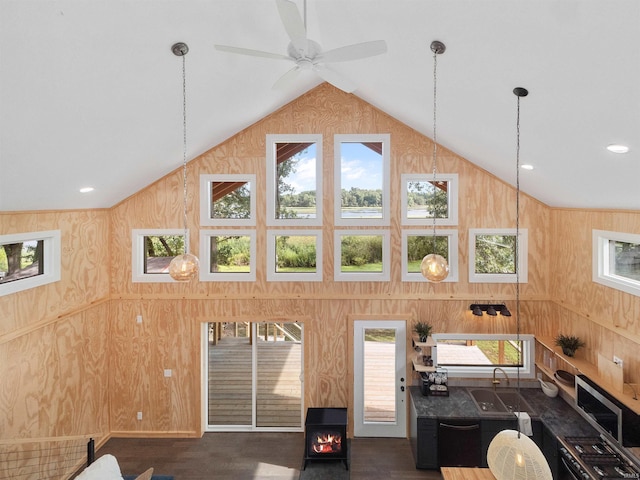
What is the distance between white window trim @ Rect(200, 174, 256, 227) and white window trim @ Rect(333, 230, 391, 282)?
141 centimetres

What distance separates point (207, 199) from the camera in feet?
20.5

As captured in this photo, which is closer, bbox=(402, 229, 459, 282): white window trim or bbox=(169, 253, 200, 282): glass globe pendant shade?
bbox=(169, 253, 200, 282): glass globe pendant shade

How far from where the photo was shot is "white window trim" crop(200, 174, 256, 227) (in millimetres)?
6215

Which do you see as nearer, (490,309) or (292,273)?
(490,309)

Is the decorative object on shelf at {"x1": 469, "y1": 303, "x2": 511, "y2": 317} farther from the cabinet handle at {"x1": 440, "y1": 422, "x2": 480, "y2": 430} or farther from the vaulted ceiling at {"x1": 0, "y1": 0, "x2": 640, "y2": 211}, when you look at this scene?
the vaulted ceiling at {"x1": 0, "y1": 0, "x2": 640, "y2": 211}

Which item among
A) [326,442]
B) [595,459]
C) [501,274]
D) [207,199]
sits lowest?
[326,442]

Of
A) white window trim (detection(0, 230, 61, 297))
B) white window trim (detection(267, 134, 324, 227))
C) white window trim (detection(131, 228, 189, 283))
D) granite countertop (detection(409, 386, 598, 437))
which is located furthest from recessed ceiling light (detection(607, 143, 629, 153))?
white window trim (detection(0, 230, 61, 297))

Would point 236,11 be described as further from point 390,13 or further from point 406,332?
point 406,332

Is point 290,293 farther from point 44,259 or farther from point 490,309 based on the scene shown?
point 44,259

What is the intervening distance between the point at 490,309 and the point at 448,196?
6.15 ft

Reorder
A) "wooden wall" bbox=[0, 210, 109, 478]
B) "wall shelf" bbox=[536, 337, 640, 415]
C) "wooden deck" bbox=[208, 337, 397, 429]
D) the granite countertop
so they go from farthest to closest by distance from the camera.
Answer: "wooden deck" bbox=[208, 337, 397, 429] < the granite countertop < "wooden wall" bbox=[0, 210, 109, 478] < "wall shelf" bbox=[536, 337, 640, 415]

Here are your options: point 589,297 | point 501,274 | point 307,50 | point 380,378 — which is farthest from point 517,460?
point 501,274

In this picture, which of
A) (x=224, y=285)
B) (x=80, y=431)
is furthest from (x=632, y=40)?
(x=80, y=431)

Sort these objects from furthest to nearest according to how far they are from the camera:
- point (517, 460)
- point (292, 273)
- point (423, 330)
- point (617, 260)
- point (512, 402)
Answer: point (292, 273) < point (423, 330) < point (512, 402) < point (617, 260) < point (517, 460)
